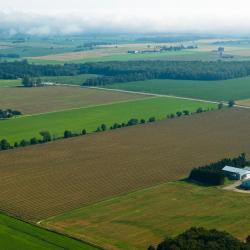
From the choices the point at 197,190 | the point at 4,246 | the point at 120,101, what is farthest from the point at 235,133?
the point at 4,246

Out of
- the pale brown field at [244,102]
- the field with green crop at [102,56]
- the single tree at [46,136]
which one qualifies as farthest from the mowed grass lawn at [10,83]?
the single tree at [46,136]

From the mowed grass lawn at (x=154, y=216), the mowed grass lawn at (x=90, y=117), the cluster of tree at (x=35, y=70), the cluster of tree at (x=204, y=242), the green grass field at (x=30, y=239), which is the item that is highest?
the cluster of tree at (x=35, y=70)

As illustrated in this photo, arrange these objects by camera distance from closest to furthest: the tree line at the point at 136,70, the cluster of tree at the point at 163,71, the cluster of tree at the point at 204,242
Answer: the cluster of tree at the point at 204,242, the cluster of tree at the point at 163,71, the tree line at the point at 136,70

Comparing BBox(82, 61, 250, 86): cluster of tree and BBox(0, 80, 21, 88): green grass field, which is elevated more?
BBox(82, 61, 250, 86): cluster of tree

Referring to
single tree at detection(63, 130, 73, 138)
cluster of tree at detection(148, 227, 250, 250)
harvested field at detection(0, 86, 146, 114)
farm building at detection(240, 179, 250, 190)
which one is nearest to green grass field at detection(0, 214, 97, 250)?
cluster of tree at detection(148, 227, 250, 250)

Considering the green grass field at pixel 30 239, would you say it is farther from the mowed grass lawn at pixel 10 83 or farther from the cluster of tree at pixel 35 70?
the cluster of tree at pixel 35 70

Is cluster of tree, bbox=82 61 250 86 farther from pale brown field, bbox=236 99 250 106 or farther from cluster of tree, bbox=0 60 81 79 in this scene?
pale brown field, bbox=236 99 250 106

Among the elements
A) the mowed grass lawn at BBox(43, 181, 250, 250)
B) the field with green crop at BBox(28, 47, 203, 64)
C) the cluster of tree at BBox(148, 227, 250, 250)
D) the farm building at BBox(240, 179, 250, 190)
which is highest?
the field with green crop at BBox(28, 47, 203, 64)

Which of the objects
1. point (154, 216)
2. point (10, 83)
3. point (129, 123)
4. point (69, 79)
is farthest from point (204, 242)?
point (69, 79)
